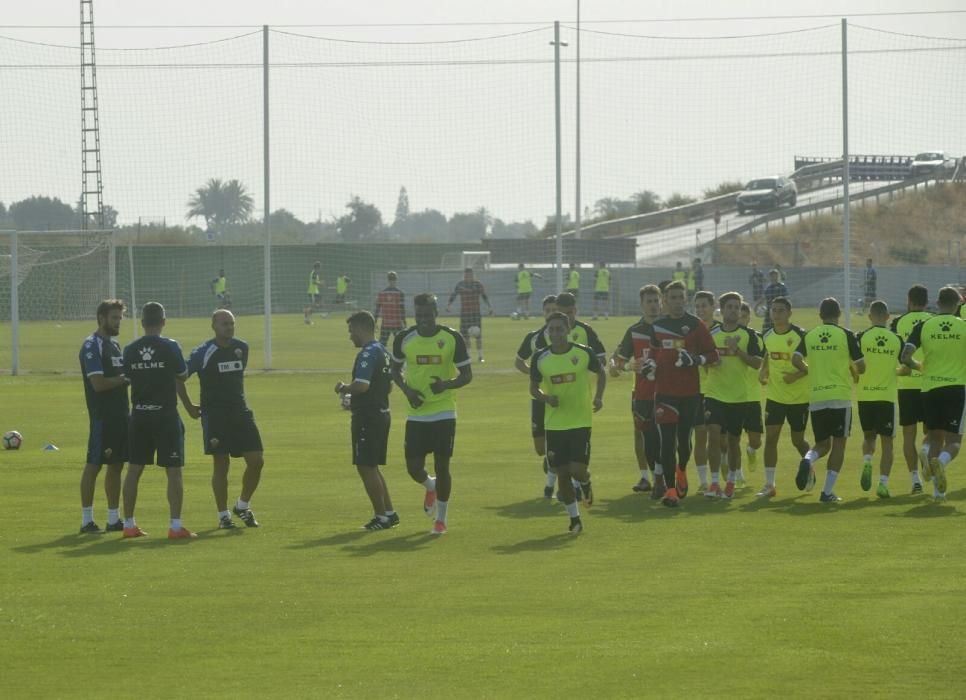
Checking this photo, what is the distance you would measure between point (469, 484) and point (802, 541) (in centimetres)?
534

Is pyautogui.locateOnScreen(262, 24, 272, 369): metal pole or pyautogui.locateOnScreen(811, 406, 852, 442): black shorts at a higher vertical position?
pyautogui.locateOnScreen(262, 24, 272, 369): metal pole

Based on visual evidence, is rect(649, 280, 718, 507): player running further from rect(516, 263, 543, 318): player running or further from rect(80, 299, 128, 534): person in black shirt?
rect(516, 263, 543, 318): player running

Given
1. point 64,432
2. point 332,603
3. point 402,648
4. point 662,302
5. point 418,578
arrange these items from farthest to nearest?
point 64,432 < point 662,302 < point 418,578 < point 332,603 < point 402,648

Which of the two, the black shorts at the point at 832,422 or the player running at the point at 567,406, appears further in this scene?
the black shorts at the point at 832,422

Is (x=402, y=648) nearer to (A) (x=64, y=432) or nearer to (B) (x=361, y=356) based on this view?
(B) (x=361, y=356)

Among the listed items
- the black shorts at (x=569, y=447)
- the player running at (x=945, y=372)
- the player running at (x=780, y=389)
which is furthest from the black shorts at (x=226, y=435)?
→ the player running at (x=945, y=372)

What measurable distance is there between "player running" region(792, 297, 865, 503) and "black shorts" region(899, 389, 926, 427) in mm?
1465

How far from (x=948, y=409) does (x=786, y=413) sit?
5.79ft

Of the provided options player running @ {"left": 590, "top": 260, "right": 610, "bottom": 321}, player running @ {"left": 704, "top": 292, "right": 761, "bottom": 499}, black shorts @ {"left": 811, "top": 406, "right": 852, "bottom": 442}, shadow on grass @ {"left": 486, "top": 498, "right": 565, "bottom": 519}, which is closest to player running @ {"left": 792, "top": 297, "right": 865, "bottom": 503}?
black shorts @ {"left": 811, "top": 406, "right": 852, "bottom": 442}

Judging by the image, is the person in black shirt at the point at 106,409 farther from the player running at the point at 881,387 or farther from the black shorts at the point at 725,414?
the player running at the point at 881,387

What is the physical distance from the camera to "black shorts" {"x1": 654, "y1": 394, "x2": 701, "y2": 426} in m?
16.1

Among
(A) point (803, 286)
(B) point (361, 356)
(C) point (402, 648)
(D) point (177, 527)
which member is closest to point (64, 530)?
(D) point (177, 527)

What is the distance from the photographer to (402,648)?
9.85 m

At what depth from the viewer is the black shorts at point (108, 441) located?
14.7 m
